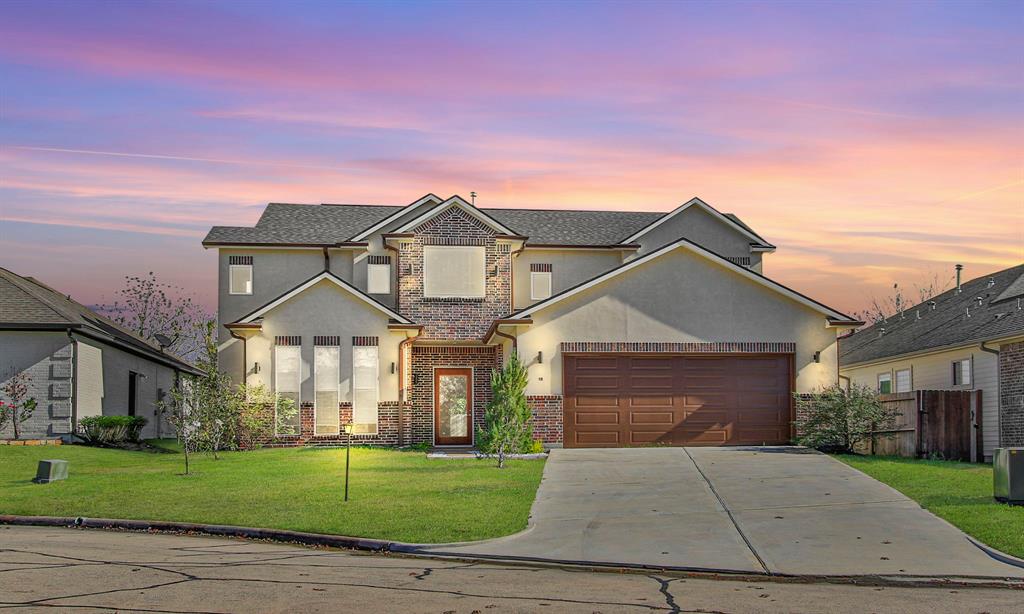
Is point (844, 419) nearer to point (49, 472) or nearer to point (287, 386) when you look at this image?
point (287, 386)

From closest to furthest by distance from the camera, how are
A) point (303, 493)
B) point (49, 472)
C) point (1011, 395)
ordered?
point (303, 493)
point (49, 472)
point (1011, 395)

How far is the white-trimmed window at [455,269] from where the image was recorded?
1375 inches

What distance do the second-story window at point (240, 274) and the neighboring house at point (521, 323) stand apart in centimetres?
5

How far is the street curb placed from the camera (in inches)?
521

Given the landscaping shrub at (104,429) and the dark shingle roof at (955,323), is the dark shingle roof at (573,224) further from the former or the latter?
the landscaping shrub at (104,429)

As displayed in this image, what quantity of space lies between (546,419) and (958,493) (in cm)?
1179

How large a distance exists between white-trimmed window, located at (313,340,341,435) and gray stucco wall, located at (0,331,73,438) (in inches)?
304

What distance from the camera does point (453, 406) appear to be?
34.1m

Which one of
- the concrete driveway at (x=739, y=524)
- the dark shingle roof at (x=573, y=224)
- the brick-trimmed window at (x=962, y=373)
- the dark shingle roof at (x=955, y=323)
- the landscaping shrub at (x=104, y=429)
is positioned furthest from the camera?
the dark shingle roof at (x=573, y=224)

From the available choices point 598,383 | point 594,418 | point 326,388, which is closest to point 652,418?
point 594,418

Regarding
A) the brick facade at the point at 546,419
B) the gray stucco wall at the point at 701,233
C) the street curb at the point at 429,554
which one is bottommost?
the street curb at the point at 429,554

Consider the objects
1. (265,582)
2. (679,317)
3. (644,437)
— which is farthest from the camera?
(679,317)

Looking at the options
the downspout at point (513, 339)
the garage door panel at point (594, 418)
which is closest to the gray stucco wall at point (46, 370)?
the downspout at point (513, 339)

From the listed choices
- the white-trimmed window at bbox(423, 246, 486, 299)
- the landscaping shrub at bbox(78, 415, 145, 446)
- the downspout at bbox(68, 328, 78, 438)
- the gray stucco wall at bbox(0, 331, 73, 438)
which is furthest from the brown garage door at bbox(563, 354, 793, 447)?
the gray stucco wall at bbox(0, 331, 73, 438)
